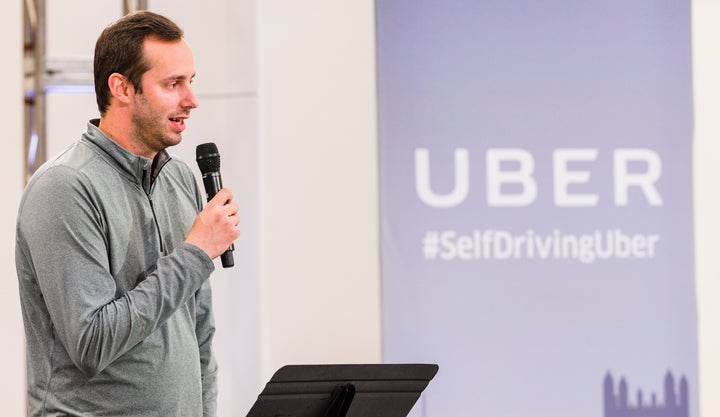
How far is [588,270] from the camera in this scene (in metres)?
4.23

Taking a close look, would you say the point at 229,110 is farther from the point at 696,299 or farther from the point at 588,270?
the point at 696,299

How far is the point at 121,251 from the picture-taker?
198 cm

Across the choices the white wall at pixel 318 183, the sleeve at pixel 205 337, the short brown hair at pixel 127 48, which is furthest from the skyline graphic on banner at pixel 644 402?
the short brown hair at pixel 127 48

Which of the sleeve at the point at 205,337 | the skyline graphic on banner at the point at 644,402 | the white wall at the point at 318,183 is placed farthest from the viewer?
the skyline graphic on banner at the point at 644,402

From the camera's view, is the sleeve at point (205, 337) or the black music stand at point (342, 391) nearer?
the black music stand at point (342, 391)

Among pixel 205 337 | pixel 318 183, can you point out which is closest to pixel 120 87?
pixel 205 337

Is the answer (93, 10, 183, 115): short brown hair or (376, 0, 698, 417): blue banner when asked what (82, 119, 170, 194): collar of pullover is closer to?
(93, 10, 183, 115): short brown hair

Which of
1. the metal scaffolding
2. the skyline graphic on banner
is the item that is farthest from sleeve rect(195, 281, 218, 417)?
the skyline graphic on banner

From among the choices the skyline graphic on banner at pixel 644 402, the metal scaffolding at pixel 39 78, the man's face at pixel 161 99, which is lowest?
the skyline graphic on banner at pixel 644 402

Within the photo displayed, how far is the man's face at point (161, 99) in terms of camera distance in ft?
6.72

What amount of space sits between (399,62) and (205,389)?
7.10 ft

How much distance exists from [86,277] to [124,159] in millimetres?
283

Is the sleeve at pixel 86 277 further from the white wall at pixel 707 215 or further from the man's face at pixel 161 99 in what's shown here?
the white wall at pixel 707 215

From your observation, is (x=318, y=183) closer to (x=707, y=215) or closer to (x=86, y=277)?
(x=707, y=215)
